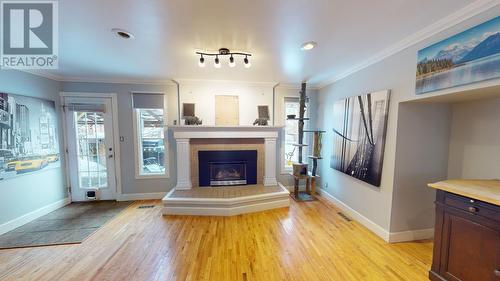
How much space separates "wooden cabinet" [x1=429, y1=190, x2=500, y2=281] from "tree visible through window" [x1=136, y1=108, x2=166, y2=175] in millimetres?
4229

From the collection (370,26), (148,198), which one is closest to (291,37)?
(370,26)

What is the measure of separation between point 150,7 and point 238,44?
0.95m

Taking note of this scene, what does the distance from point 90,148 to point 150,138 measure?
A: 1.13 meters

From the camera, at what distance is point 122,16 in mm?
1608

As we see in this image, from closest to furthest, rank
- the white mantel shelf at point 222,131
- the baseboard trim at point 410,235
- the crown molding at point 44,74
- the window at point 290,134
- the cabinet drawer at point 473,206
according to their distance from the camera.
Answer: the cabinet drawer at point 473,206, the baseboard trim at point 410,235, the crown molding at point 44,74, the white mantel shelf at point 222,131, the window at point 290,134

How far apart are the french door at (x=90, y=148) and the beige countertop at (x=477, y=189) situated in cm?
500

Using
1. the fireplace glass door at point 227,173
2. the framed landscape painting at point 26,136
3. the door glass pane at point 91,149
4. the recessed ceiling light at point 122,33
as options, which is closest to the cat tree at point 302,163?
the fireplace glass door at point 227,173

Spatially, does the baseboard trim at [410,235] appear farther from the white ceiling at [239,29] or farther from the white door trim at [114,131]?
the white door trim at [114,131]

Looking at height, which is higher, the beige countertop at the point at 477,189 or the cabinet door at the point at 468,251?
the beige countertop at the point at 477,189

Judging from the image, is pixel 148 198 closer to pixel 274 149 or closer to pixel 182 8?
pixel 274 149

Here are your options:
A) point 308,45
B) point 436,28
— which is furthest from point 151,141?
point 436,28

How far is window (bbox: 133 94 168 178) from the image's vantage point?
3.76 meters

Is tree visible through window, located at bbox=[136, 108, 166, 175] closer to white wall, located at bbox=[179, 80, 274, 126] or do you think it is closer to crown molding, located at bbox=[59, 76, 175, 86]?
crown molding, located at bbox=[59, 76, 175, 86]

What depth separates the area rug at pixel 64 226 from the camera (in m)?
2.42
